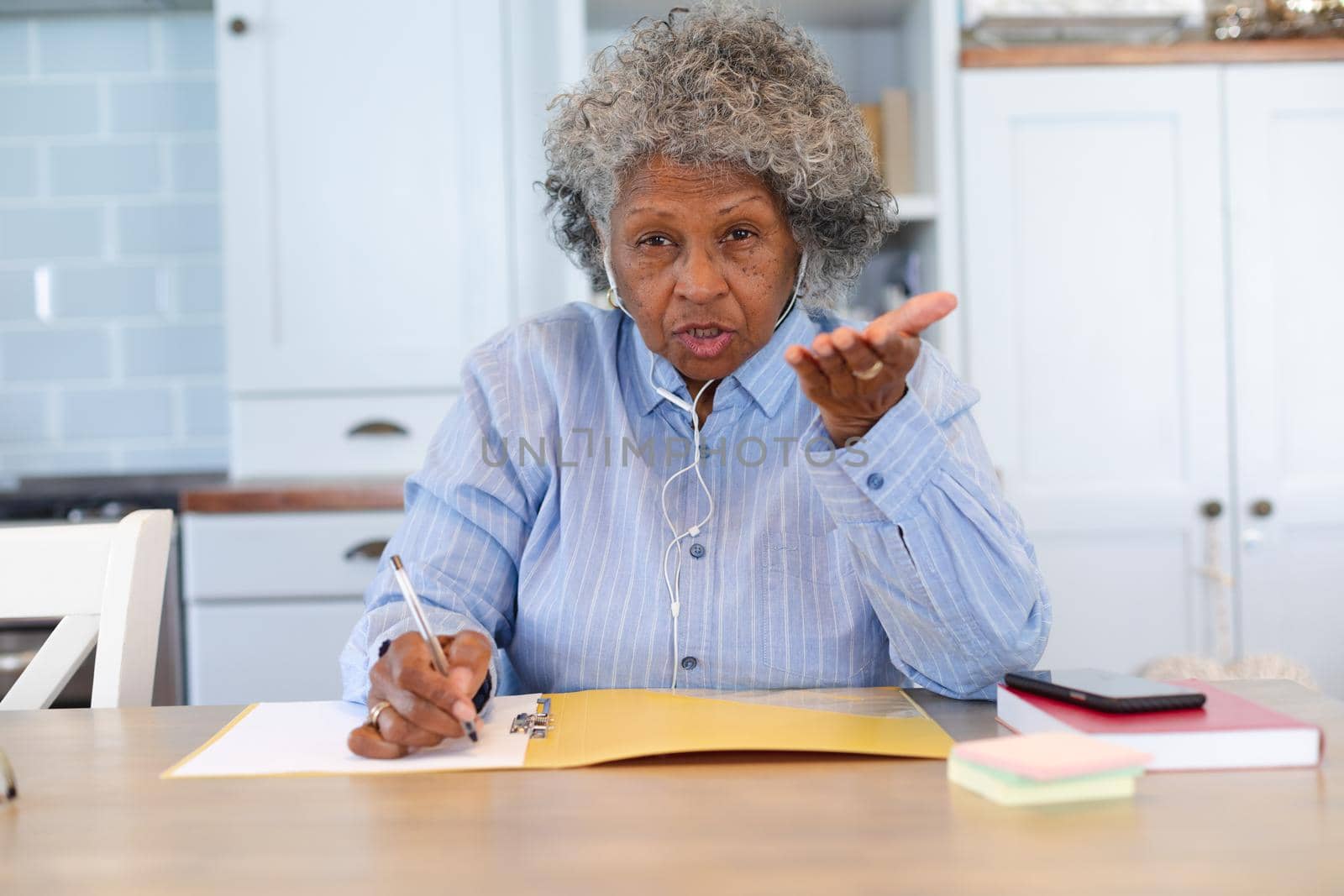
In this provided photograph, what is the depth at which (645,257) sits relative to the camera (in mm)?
1318

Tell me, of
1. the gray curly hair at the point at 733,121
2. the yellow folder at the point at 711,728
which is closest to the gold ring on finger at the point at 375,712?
the yellow folder at the point at 711,728

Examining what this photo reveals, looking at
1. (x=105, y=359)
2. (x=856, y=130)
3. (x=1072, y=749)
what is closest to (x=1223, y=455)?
(x=856, y=130)

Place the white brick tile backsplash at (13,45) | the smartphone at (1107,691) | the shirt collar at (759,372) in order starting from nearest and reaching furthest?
the smartphone at (1107,691), the shirt collar at (759,372), the white brick tile backsplash at (13,45)

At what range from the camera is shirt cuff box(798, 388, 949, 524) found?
103cm

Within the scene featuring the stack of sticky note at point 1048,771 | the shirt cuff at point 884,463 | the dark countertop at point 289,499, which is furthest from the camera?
the dark countertop at point 289,499

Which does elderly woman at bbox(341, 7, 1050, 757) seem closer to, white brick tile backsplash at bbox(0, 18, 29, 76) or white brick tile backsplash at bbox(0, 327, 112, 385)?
white brick tile backsplash at bbox(0, 327, 112, 385)

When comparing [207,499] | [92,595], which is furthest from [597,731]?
[207,499]

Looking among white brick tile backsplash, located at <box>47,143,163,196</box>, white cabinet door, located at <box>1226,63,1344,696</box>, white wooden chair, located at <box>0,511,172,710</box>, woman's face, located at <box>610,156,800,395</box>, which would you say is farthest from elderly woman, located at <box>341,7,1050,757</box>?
white brick tile backsplash, located at <box>47,143,163,196</box>

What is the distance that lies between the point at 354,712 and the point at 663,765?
1.07ft

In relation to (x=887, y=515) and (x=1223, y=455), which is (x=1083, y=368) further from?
(x=887, y=515)

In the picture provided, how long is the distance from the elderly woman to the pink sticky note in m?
0.29

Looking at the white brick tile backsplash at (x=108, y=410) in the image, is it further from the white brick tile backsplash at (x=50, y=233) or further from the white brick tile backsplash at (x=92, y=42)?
the white brick tile backsplash at (x=92, y=42)

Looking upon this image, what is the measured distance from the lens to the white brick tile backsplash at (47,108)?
9.45 feet

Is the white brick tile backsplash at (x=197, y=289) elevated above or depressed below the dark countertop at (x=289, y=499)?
above
